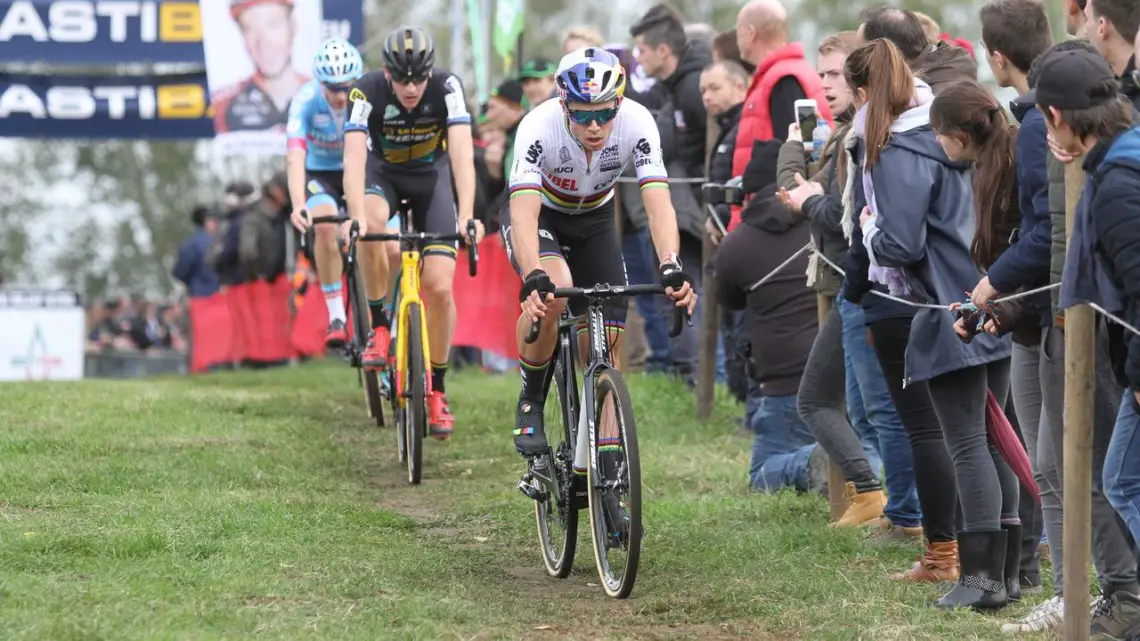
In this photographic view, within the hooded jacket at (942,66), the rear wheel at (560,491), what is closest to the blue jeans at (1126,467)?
the hooded jacket at (942,66)

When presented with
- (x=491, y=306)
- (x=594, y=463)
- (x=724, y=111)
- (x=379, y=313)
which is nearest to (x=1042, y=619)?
(x=594, y=463)

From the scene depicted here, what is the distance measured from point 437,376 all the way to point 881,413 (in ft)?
13.5

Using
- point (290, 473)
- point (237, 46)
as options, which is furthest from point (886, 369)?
point (237, 46)

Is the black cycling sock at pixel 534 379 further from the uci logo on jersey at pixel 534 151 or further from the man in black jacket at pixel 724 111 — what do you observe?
the man in black jacket at pixel 724 111

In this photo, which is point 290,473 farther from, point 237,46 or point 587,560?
point 237,46

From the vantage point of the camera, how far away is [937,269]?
6848mm

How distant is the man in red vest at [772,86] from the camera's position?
1016cm

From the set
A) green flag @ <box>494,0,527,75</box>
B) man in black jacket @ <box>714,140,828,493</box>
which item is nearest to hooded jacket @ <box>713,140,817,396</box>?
man in black jacket @ <box>714,140,828,493</box>

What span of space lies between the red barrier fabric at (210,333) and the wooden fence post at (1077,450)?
18.4m

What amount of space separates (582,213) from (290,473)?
9.53 ft

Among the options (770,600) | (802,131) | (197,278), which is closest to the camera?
(770,600)

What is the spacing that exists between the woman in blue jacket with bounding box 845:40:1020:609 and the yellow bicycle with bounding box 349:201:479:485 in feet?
12.1

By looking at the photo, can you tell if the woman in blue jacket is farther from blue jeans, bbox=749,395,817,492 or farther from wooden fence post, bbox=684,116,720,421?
wooden fence post, bbox=684,116,720,421

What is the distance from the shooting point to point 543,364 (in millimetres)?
8234
